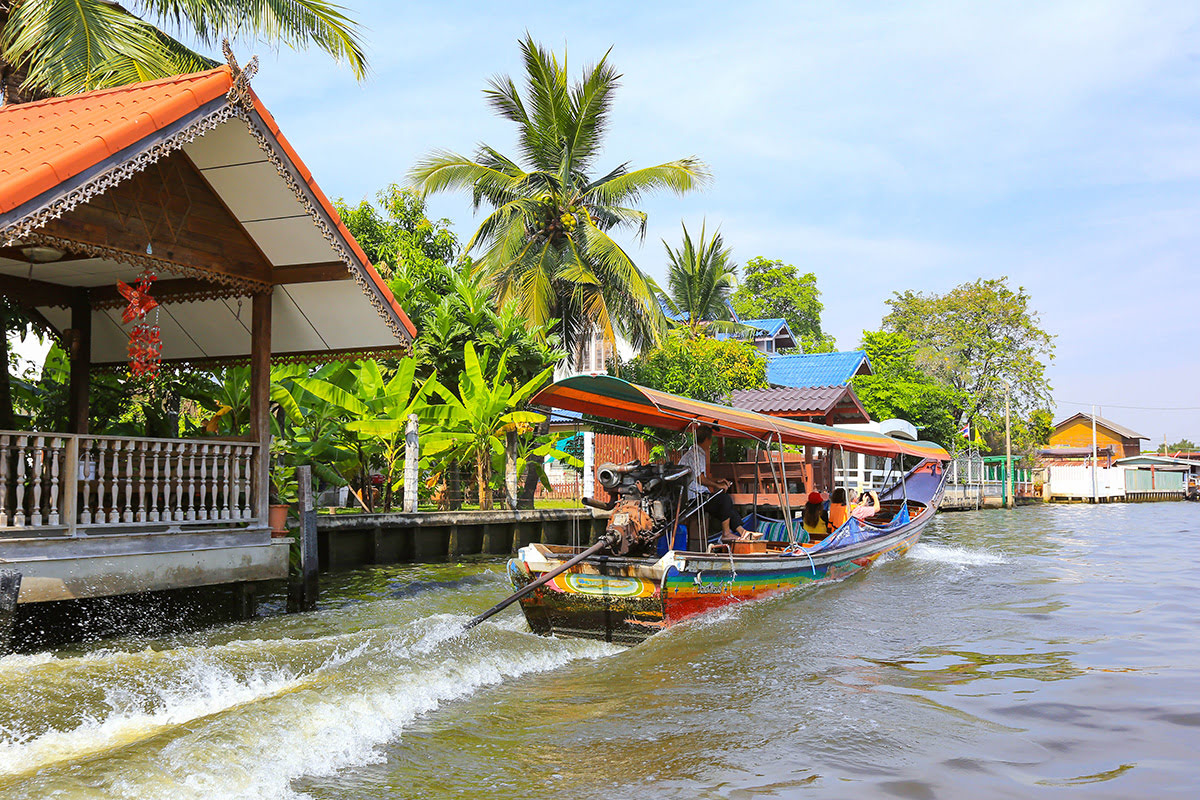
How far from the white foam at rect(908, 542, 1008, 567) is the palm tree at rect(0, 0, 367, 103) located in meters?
11.4

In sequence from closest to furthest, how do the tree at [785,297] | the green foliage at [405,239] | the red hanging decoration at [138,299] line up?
the red hanging decoration at [138,299]
the green foliage at [405,239]
the tree at [785,297]

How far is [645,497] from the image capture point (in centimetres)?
896

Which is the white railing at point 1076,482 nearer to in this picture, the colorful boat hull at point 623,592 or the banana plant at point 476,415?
the banana plant at point 476,415

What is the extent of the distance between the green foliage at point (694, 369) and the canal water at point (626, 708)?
41.2 ft

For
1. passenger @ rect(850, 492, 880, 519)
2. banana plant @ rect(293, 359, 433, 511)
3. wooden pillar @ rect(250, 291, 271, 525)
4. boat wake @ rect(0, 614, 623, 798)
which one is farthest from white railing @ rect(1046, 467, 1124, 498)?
wooden pillar @ rect(250, 291, 271, 525)

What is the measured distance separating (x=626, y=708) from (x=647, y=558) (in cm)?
237

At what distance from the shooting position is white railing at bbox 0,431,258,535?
6.88 meters

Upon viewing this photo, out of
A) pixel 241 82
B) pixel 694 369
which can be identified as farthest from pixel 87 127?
pixel 694 369

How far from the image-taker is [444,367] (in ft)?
57.0

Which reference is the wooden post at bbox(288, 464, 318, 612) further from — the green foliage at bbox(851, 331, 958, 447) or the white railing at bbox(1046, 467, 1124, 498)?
the white railing at bbox(1046, 467, 1124, 498)

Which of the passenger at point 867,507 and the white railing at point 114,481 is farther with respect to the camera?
the passenger at point 867,507

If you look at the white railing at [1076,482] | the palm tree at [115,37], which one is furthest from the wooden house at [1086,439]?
the palm tree at [115,37]

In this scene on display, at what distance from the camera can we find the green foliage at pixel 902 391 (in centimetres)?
3166

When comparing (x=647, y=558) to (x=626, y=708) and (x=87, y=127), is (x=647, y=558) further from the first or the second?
(x=87, y=127)
